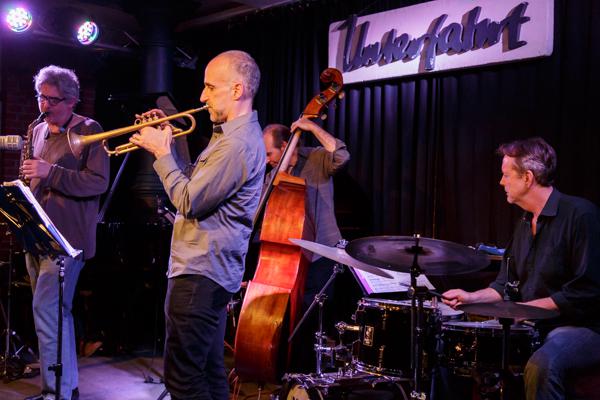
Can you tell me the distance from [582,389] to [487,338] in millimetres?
484

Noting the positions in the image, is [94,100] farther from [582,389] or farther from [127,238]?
[582,389]

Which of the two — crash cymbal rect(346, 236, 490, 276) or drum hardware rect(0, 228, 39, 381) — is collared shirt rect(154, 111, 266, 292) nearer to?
crash cymbal rect(346, 236, 490, 276)

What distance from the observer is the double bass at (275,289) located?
157 inches

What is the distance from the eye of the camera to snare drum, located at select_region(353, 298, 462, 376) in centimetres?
338

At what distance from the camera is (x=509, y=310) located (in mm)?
2783

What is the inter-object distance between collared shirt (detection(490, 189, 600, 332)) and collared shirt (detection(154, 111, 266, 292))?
1598mm

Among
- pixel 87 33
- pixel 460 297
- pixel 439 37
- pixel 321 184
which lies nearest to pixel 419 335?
pixel 460 297

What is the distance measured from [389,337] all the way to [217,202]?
147 centimetres

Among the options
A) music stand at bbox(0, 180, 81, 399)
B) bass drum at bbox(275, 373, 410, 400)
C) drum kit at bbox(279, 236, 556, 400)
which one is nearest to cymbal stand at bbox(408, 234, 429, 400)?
drum kit at bbox(279, 236, 556, 400)

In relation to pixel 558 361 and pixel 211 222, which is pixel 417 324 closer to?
pixel 558 361

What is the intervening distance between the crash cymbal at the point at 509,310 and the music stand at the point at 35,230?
2077 millimetres

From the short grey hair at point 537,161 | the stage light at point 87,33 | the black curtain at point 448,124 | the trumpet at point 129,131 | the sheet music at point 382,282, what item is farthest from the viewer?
the stage light at point 87,33

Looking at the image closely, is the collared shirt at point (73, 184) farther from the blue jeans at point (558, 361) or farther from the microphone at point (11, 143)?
the blue jeans at point (558, 361)

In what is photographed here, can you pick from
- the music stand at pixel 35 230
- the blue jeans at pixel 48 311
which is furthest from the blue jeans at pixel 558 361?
the blue jeans at pixel 48 311
